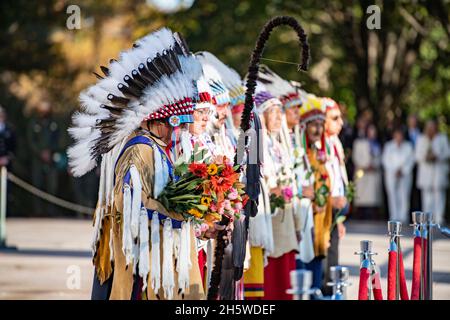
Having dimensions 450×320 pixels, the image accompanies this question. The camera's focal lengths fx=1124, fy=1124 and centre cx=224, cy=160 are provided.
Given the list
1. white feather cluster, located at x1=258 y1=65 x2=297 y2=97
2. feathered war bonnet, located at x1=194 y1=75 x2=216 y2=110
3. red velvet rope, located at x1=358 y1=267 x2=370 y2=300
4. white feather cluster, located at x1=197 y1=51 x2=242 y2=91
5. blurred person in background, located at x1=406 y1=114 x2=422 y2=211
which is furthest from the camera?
blurred person in background, located at x1=406 y1=114 x2=422 y2=211

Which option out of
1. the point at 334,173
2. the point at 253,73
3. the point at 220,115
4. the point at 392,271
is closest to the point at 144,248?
the point at 253,73

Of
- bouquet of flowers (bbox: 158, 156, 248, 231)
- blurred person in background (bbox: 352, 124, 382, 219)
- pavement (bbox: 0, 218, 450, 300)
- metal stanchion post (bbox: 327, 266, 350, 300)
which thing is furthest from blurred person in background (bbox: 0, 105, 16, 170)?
metal stanchion post (bbox: 327, 266, 350, 300)

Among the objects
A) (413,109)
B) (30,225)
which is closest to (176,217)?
(30,225)

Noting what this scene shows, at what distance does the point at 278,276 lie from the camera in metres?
10.2

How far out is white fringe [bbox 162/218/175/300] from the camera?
22.1ft

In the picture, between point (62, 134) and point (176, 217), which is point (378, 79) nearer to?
point (62, 134)

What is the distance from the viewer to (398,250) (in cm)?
788

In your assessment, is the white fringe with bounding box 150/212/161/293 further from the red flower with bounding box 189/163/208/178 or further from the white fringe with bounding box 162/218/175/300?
the red flower with bounding box 189/163/208/178

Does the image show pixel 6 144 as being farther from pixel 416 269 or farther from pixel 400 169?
pixel 416 269

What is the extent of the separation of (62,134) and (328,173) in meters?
11.2

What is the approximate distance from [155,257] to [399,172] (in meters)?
14.5

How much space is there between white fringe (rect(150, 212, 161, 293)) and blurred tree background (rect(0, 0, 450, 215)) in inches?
553

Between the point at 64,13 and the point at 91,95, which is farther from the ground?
the point at 64,13

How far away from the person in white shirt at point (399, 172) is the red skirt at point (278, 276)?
10.7 m
